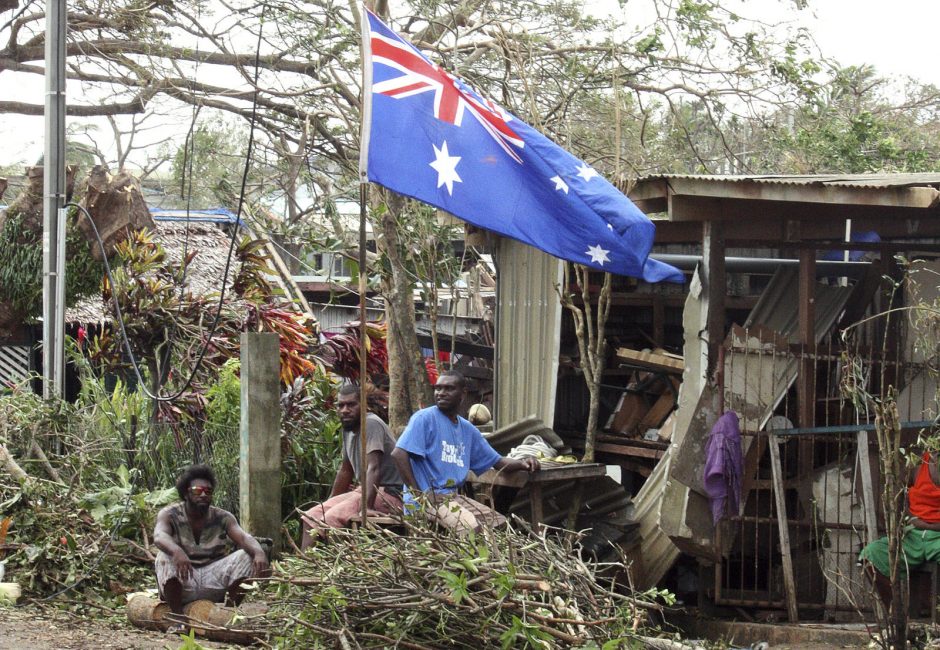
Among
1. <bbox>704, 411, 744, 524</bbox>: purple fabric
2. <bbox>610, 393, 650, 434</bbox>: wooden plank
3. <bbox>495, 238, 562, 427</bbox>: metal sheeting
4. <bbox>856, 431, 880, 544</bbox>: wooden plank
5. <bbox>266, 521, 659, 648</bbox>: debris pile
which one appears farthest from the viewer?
<bbox>610, 393, 650, 434</bbox>: wooden plank

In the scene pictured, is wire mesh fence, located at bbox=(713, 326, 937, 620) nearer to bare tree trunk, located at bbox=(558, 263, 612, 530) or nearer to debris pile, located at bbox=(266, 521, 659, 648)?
bare tree trunk, located at bbox=(558, 263, 612, 530)

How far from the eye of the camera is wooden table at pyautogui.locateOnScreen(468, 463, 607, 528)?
852cm

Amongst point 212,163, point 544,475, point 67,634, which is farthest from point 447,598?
point 212,163

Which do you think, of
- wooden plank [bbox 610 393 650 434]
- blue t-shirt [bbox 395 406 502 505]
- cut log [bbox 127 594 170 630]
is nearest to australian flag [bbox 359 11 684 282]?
blue t-shirt [bbox 395 406 502 505]

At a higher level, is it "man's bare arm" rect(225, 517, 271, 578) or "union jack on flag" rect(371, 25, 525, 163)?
"union jack on flag" rect(371, 25, 525, 163)

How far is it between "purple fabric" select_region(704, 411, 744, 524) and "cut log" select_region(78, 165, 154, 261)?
6.79 metres

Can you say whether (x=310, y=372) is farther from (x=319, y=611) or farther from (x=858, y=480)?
(x=319, y=611)

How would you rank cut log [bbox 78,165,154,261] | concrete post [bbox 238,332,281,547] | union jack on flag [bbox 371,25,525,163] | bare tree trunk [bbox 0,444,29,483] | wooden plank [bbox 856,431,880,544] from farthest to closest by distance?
1. cut log [bbox 78,165,154,261]
2. bare tree trunk [bbox 0,444,29,483]
3. concrete post [bbox 238,332,281,547]
4. wooden plank [bbox 856,431,880,544]
5. union jack on flag [bbox 371,25,525,163]

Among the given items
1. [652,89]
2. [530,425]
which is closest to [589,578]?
[530,425]

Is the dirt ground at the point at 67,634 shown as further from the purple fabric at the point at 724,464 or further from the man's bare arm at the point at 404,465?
the purple fabric at the point at 724,464

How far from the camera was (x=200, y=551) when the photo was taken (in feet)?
26.2

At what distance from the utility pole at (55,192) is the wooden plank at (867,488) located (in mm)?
6655

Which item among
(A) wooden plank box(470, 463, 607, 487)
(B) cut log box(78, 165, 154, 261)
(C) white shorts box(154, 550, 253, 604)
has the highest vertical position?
(B) cut log box(78, 165, 154, 261)

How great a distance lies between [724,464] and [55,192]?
6169mm
